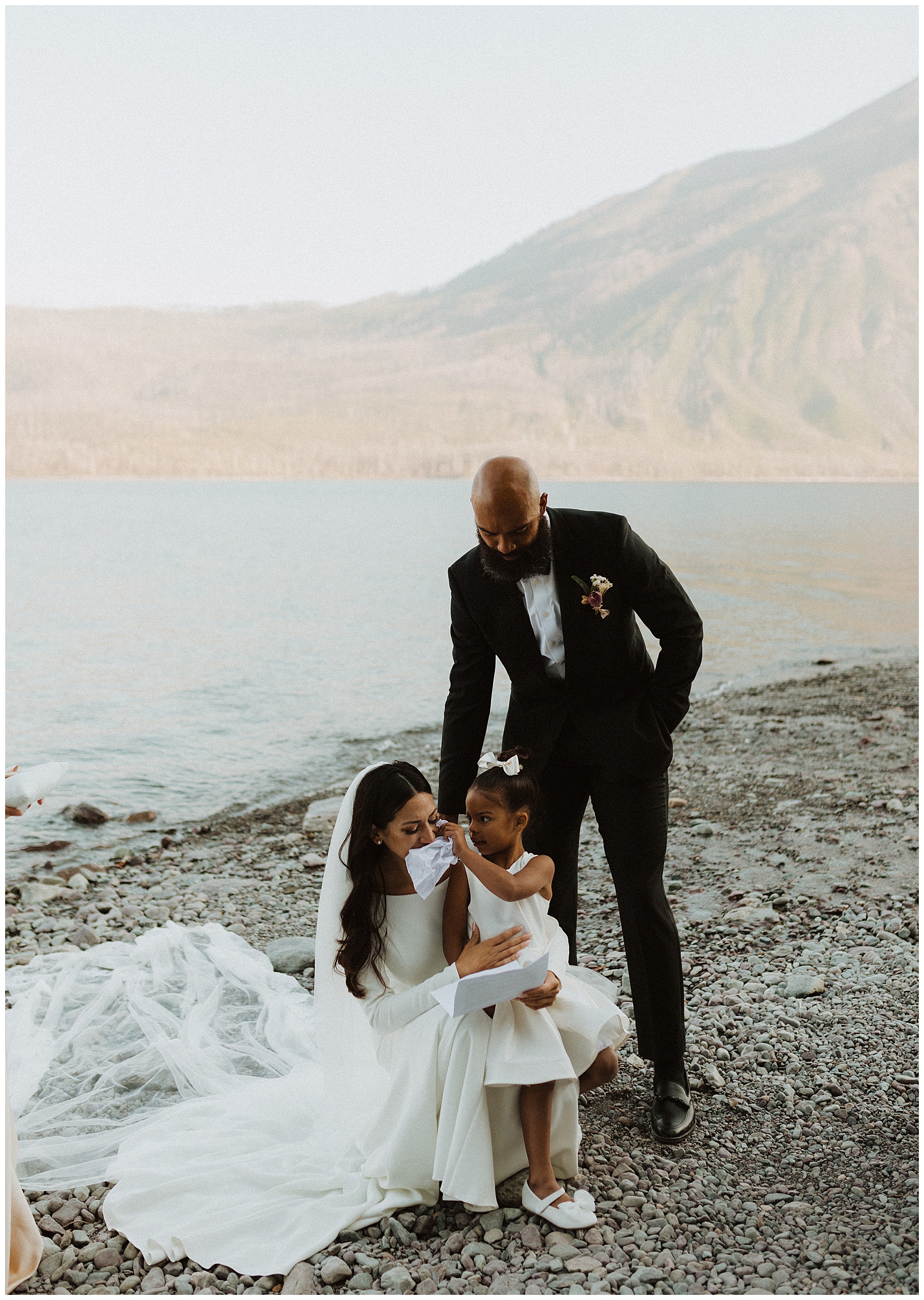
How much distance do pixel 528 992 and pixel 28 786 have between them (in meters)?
1.60

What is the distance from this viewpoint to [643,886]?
3.89m

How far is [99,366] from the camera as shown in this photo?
6983 inches

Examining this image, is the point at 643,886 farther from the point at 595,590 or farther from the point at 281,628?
the point at 281,628

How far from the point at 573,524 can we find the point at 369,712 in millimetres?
12884

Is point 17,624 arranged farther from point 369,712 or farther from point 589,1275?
point 589,1275

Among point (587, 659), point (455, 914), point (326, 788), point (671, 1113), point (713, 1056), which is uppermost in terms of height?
point (587, 659)

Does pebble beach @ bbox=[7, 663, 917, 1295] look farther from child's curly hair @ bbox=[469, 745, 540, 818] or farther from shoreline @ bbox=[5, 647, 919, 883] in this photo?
child's curly hair @ bbox=[469, 745, 540, 818]

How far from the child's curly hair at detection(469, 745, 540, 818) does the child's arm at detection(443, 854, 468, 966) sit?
0.27 meters

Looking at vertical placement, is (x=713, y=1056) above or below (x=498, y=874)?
below

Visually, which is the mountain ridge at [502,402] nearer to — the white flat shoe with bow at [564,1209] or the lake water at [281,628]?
the lake water at [281,628]

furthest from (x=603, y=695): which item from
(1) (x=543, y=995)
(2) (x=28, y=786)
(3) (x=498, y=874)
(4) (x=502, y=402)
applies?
(4) (x=502, y=402)

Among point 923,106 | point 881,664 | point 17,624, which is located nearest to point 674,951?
point 923,106

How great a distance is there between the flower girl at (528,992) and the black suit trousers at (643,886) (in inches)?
11.5

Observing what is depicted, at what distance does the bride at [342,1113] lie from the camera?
334cm
